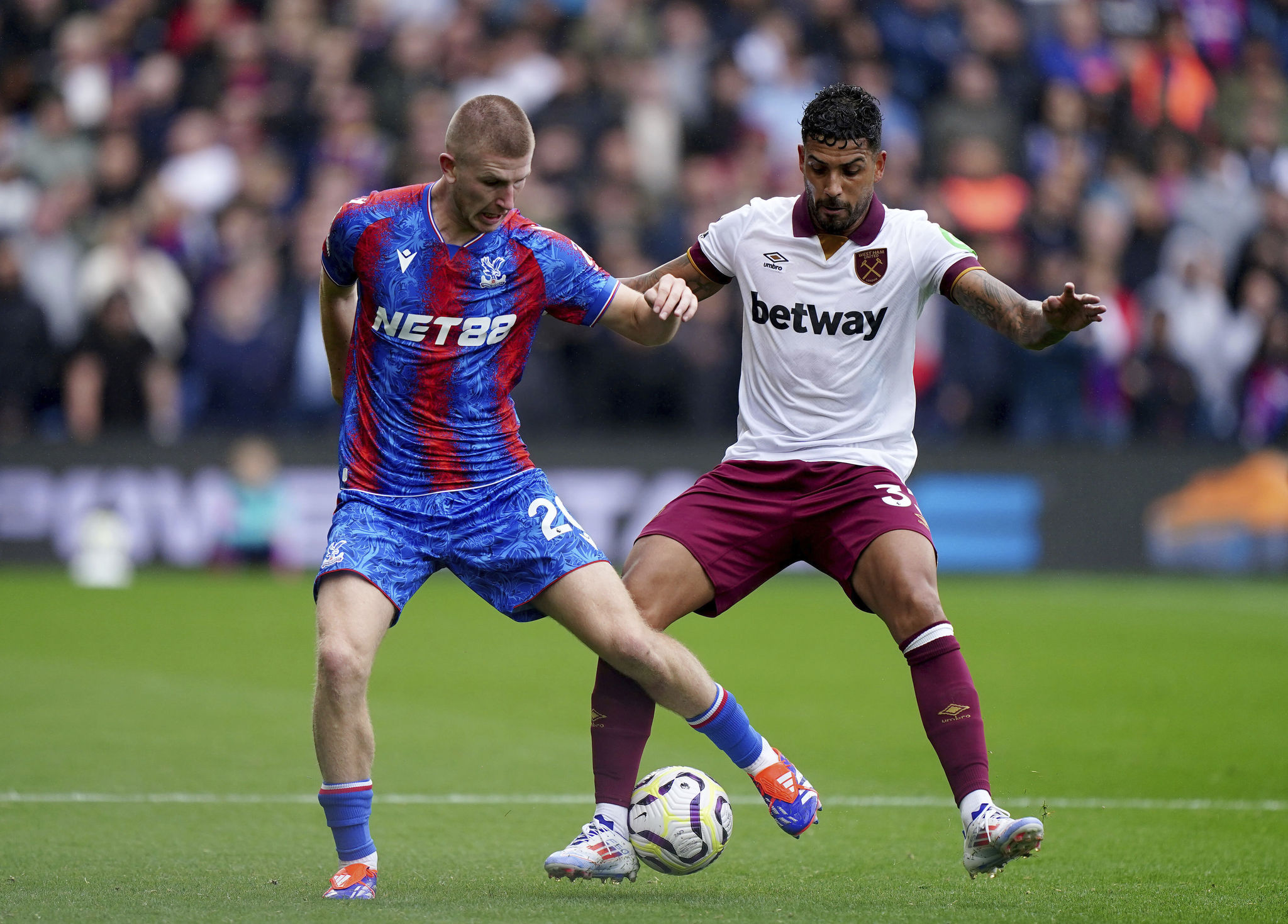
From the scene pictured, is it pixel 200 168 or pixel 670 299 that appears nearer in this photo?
pixel 670 299

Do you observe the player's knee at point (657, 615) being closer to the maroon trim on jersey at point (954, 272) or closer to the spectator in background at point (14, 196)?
the maroon trim on jersey at point (954, 272)

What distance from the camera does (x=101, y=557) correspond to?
14.9 metres

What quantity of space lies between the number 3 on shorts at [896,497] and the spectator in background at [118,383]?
35.2ft

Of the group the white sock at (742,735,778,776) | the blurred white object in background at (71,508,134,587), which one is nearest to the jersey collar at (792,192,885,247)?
the white sock at (742,735,778,776)

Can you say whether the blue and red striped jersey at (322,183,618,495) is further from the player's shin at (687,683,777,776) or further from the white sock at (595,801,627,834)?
the white sock at (595,801,627,834)

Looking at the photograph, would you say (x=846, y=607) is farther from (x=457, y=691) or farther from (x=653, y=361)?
(x=457, y=691)

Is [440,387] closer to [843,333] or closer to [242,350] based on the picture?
[843,333]

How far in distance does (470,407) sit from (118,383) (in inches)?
417

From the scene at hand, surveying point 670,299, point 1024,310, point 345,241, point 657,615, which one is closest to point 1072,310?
point 1024,310

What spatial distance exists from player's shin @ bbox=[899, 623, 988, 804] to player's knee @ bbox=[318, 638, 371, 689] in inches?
67.2

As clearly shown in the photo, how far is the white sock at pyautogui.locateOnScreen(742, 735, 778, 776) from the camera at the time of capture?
577 centimetres

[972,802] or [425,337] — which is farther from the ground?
[425,337]

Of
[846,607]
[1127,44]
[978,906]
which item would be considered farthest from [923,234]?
[1127,44]

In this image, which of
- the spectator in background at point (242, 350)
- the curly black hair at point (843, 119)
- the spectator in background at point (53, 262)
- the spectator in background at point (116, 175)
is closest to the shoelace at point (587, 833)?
the curly black hair at point (843, 119)
